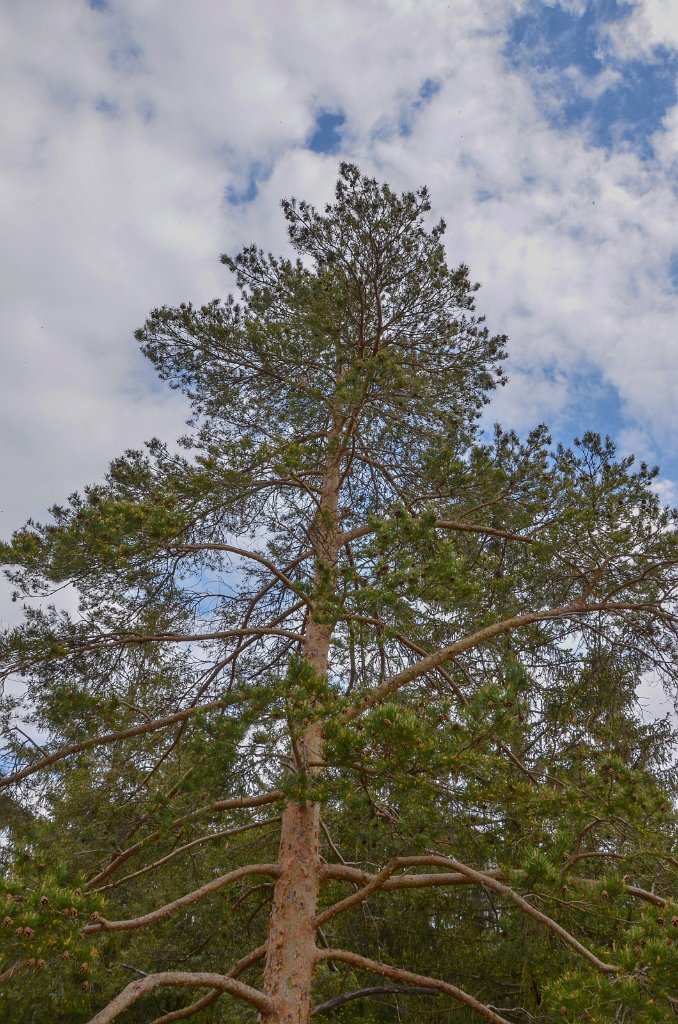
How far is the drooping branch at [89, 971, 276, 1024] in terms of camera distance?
11.5 feet

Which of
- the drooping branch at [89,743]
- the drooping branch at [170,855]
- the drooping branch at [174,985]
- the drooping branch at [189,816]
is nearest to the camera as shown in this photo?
the drooping branch at [174,985]

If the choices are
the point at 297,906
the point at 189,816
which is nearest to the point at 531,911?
the point at 297,906

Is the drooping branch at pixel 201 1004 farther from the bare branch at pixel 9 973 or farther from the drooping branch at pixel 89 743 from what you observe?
the drooping branch at pixel 89 743

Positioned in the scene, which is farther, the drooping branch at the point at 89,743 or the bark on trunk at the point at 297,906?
the drooping branch at the point at 89,743

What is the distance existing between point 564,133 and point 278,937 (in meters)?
12.2

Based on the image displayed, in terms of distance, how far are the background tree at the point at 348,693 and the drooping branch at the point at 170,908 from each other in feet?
0.08

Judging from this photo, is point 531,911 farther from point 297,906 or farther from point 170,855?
point 170,855

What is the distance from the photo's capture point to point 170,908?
14.3 feet

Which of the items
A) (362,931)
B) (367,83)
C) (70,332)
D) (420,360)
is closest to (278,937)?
(362,931)

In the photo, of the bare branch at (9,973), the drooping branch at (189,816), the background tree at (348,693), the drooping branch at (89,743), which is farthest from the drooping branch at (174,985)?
the drooping branch at (89,743)

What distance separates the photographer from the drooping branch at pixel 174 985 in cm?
349

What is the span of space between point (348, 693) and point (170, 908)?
185 centimetres

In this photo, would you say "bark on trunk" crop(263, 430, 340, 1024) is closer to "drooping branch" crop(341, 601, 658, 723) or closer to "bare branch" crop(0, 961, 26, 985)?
"drooping branch" crop(341, 601, 658, 723)

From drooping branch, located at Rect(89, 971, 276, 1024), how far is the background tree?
2 cm
